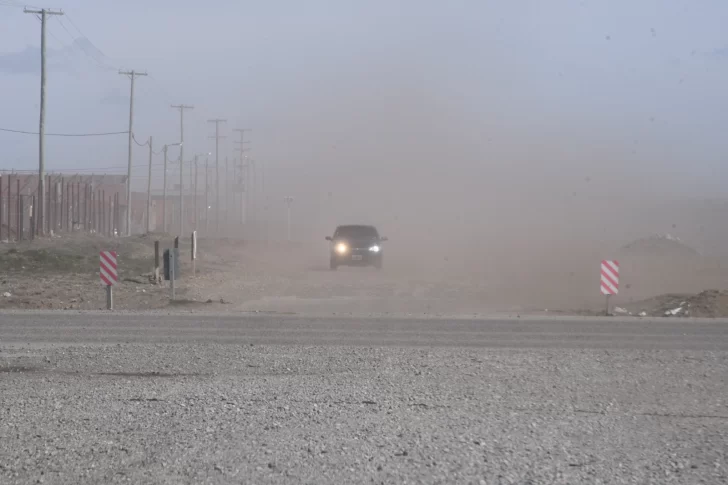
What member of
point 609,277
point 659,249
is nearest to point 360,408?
point 609,277

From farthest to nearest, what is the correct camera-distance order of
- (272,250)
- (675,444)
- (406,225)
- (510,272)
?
(406,225) → (272,250) → (510,272) → (675,444)

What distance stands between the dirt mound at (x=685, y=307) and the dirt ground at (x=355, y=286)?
0.12ft

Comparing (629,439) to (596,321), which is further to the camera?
(596,321)

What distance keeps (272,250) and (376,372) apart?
54.3 meters

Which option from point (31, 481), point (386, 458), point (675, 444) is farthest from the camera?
point (675, 444)

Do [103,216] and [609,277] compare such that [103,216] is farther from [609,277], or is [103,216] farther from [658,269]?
[609,277]

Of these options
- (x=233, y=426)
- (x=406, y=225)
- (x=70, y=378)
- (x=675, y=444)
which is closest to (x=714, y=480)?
(x=675, y=444)

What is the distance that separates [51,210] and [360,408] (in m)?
47.8

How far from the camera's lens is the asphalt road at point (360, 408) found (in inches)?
251

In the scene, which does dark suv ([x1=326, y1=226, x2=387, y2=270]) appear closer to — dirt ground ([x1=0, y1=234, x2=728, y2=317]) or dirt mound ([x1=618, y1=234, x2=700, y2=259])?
dirt ground ([x1=0, y1=234, x2=728, y2=317])

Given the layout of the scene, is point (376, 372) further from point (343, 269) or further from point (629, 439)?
point (343, 269)

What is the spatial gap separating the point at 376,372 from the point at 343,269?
1088 inches

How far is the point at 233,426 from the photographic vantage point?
770cm

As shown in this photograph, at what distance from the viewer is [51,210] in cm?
5209
